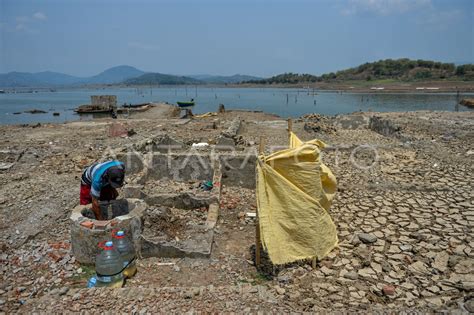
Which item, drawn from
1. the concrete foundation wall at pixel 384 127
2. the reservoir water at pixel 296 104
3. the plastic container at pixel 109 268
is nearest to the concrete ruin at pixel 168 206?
the plastic container at pixel 109 268

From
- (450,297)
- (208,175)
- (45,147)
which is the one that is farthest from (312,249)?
(45,147)

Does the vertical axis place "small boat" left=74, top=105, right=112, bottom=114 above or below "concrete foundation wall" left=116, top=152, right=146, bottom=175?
above

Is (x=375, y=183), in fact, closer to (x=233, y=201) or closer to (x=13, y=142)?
(x=233, y=201)

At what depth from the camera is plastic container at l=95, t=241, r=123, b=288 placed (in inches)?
152

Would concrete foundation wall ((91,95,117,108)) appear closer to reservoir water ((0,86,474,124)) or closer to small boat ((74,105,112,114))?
small boat ((74,105,112,114))

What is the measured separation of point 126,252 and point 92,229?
56 centimetres

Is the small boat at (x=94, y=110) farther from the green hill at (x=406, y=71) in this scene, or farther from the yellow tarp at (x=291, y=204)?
the green hill at (x=406, y=71)

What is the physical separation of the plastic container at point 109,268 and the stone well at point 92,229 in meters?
0.35

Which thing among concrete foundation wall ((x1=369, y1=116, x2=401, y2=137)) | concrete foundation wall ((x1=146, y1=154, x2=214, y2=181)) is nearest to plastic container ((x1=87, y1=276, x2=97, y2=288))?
concrete foundation wall ((x1=146, y1=154, x2=214, y2=181))

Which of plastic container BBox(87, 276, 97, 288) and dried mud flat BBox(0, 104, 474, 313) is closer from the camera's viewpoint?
dried mud flat BBox(0, 104, 474, 313)

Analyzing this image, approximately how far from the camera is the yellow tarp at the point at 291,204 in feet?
12.7

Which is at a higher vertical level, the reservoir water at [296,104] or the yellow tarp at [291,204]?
the reservoir water at [296,104]

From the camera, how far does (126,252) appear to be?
14.0 ft

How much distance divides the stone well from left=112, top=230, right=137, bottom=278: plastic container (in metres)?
0.14
